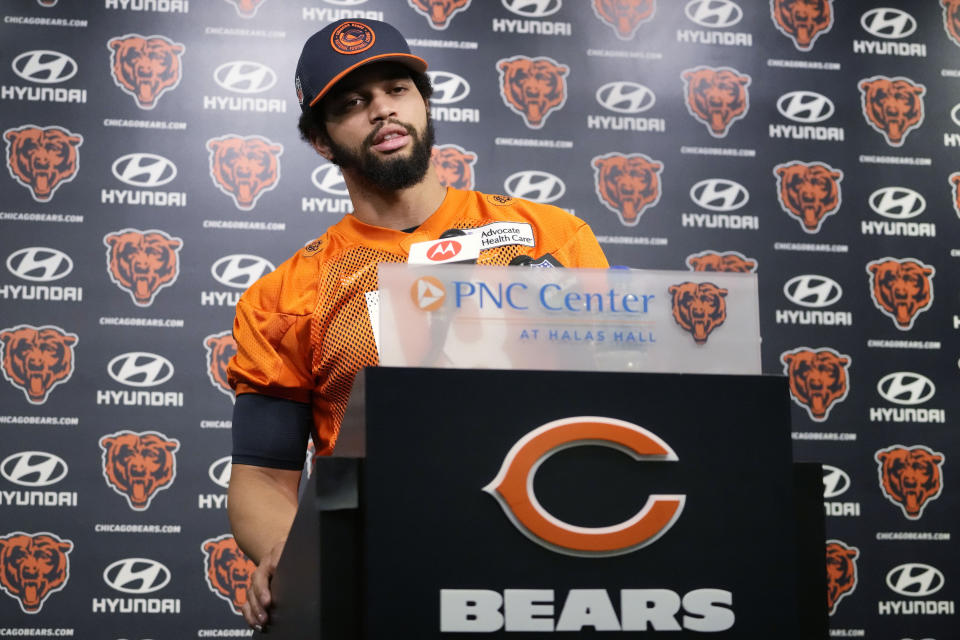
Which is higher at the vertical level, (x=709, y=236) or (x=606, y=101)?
(x=606, y=101)

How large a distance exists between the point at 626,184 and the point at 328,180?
0.95 meters

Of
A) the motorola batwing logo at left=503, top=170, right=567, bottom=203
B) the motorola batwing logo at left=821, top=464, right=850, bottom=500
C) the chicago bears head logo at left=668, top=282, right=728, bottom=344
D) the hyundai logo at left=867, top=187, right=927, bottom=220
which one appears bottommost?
the motorola batwing logo at left=821, top=464, right=850, bottom=500

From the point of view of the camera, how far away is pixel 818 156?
11.3 ft

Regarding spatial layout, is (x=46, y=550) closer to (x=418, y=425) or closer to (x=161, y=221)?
(x=161, y=221)

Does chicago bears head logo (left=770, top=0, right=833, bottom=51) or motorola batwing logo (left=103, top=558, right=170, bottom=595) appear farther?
chicago bears head logo (left=770, top=0, right=833, bottom=51)

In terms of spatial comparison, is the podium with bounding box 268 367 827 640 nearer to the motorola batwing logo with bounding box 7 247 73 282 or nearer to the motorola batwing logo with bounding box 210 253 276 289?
the motorola batwing logo with bounding box 210 253 276 289

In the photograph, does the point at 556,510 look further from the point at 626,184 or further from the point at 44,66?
the point at 44,66

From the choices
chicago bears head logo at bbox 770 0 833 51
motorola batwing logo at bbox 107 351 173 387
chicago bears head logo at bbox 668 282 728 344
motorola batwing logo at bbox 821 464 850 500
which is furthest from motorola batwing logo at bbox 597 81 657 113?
chicago bears head logo at bbox 668 282 728 344

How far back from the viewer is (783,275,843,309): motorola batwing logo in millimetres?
3332

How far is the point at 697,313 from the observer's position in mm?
903

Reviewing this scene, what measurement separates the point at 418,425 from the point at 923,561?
291 centimetres

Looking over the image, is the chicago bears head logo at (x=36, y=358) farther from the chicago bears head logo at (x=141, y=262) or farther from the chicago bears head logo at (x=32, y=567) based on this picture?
the chicago bears head logo at (x=32, y=567)

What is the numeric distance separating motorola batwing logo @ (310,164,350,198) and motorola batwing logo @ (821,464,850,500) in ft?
5.77

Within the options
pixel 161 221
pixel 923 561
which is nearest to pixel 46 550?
pixel 161 221
